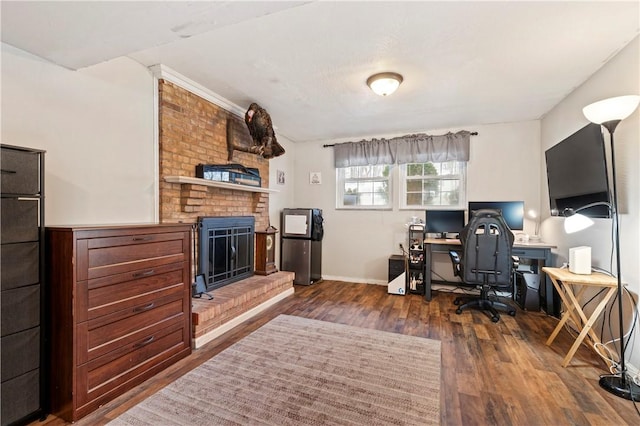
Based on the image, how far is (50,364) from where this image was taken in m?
1.67

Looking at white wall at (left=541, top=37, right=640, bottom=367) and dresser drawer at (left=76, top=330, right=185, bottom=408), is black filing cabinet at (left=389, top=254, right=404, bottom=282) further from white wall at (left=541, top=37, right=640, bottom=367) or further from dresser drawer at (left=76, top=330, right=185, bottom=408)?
dresser drawer at (left=76, top=330, right=185, bottom=408)

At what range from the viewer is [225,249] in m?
3.37

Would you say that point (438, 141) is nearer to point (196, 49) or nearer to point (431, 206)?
point (431, 206)

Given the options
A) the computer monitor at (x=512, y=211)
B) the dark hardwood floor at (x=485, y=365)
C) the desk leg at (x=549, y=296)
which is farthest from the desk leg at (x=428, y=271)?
the desk leg at (x=549, y=296)

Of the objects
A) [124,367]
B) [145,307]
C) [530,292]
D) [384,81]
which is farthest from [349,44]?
[530,292]

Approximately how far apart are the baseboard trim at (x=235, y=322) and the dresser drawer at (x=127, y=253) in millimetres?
784

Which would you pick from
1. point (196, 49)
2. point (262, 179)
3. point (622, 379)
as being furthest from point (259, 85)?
point (622, 379)

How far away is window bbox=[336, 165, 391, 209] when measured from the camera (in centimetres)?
479

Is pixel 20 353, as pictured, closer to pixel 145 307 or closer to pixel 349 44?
pixel 145 307

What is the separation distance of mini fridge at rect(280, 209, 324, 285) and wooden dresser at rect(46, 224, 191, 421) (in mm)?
2554

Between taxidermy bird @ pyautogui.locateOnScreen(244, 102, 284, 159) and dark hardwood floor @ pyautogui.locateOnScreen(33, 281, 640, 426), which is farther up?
taxidermy bird @ pyautogui.locateOnScreen(244, 102, 284, 159)

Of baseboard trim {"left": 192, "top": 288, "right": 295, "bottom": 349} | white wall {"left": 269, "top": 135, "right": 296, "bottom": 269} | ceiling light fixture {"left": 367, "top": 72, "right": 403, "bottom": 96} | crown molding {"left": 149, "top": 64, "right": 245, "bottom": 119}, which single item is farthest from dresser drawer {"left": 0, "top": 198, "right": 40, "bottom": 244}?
white wall {"left": 269, "top": 135, "right": 296, "bottom": 269}

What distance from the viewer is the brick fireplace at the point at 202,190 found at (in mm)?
2705

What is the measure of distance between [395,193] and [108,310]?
397 cm
